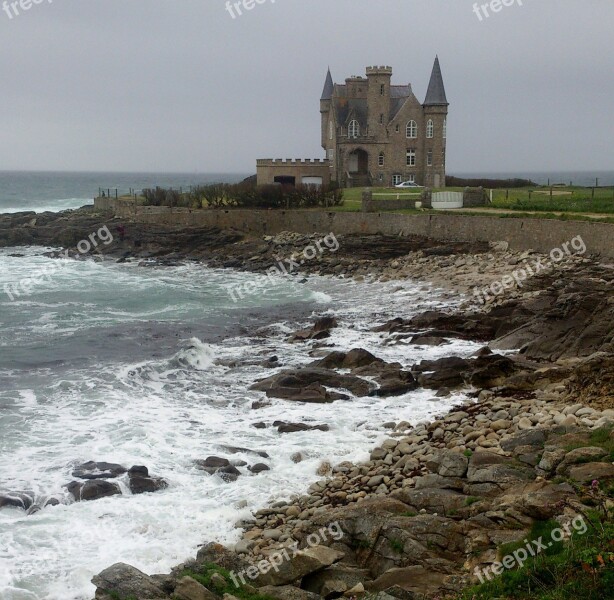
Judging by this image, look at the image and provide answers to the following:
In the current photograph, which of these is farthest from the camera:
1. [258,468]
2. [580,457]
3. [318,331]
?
[318,331]

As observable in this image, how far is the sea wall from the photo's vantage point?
31422mm

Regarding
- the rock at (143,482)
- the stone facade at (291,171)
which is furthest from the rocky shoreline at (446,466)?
the stone facade at (291,171)

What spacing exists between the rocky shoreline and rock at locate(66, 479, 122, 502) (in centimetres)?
263

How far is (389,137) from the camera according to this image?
194 ft

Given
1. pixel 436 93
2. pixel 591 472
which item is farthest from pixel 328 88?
pixel 591 472

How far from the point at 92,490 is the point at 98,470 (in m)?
0.90

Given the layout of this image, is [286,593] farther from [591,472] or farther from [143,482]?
[143,482]

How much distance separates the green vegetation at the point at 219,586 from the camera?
9438 millimetres

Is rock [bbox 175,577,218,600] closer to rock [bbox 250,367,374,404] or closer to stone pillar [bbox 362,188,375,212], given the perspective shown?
rock [bbox 250,367,374,404]

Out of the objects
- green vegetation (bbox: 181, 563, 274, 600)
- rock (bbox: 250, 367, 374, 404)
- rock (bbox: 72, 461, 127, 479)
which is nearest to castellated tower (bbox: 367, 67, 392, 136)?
rock (bbox: 250, 367, 374, 404)

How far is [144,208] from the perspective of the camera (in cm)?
5253

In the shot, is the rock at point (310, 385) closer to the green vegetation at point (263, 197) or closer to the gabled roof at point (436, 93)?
the green vegetation at point (263, 197)

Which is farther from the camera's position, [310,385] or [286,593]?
[310,385]

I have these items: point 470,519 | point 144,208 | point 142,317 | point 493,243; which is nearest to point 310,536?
point 470,519
